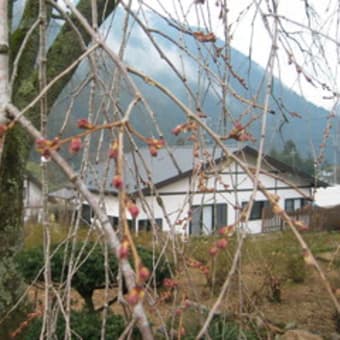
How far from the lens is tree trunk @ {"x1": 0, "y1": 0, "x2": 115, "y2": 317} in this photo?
Result: 3.08 meters

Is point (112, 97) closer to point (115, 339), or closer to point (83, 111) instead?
point (83, 111)

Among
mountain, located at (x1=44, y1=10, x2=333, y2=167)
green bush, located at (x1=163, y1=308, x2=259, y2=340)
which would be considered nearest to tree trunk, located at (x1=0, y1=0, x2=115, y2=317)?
mountain, located at (x1=44, y1=10, x2=333, y2=167)

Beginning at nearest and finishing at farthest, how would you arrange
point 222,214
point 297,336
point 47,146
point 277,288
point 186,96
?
point 47,146 < point 186,96 < point 297,336 < point 277,288 < point 222,214

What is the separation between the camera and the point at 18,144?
10.6 ft

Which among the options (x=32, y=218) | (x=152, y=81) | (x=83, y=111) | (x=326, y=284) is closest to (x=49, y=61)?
(x=83, y=111)

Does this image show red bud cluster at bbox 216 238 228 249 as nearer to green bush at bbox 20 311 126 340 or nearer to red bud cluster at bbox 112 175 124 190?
red bud cluster at bbox 112 175 124 190

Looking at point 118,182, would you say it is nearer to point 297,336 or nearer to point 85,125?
point 85,125

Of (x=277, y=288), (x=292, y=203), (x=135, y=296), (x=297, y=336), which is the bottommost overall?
(x=297, y=336)

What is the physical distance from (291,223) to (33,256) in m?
3.72

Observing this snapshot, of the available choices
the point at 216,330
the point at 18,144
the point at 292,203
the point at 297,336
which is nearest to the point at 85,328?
the point at 216,330

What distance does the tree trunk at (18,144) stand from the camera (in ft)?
10.1

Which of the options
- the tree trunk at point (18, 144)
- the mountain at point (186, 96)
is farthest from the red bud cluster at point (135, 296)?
the tree trunk at point (18, 144)

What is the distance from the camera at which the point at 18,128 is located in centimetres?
314

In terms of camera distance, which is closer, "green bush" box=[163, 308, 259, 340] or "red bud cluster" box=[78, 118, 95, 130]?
"red bud cluster" box=[78, 118, 95, 130]
